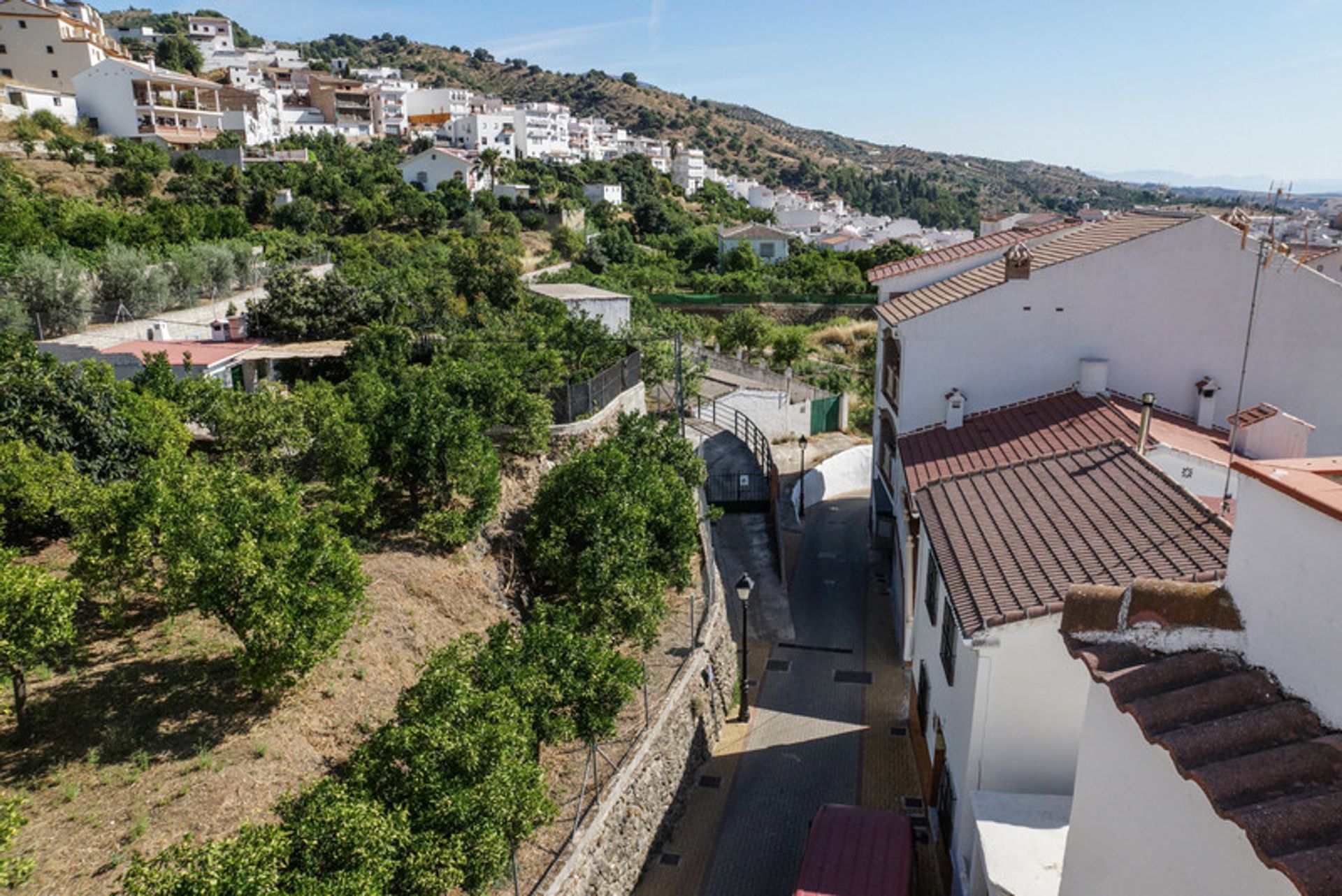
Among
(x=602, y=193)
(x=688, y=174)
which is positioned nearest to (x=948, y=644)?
(x=602, y=193)

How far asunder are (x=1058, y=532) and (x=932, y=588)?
404cm

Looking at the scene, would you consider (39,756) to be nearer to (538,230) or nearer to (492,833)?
(492,833)

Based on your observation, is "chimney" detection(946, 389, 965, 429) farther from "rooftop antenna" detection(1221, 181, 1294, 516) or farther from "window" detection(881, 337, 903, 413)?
"rooftop antenna" detection(1221, 181, 1294, 516)

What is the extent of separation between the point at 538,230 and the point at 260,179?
25459 millimetres

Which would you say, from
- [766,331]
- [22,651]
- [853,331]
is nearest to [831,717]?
[22,651]

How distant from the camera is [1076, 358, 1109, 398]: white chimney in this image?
71.8ft

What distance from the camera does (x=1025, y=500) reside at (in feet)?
50.7

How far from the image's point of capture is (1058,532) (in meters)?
13.8

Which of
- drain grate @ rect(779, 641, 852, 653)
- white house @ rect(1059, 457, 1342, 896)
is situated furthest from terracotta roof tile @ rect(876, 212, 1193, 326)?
white house @ rect(1059, 457, 1342, 896)

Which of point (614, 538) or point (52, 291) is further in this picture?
point (52, 291)

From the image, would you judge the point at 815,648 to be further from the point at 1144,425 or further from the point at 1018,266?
the point at 1018,266

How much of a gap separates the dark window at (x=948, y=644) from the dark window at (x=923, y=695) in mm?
2134

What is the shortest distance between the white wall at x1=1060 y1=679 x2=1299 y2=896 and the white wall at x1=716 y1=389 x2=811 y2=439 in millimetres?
32299

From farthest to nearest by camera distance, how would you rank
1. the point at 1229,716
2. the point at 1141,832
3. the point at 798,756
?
1. the point at 798,756
2. the point at 1141,832
3. the point at 1229,716
